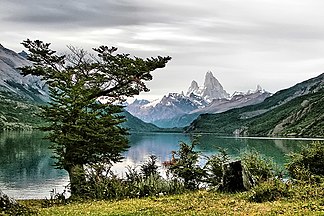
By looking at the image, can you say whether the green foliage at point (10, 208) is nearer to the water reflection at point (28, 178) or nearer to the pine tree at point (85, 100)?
the pine tree at point (85, 100)

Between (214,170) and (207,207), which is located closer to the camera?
(207,207)

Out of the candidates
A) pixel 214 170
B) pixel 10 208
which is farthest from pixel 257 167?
pixel 10 208

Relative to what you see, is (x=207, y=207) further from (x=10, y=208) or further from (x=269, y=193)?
(x=10, y=208)

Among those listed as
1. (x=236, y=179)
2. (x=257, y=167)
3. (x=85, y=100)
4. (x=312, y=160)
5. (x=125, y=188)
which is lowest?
(x=125, y=188)

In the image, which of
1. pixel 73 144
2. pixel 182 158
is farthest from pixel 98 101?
pixel 182 158

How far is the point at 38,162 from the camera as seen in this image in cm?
9881

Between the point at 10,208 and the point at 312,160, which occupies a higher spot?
the point at 312,160

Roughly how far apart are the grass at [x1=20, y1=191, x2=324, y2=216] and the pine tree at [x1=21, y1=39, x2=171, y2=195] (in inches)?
345

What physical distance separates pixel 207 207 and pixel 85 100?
15633 mm

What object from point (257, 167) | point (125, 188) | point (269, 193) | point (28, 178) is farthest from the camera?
point (28, 178)

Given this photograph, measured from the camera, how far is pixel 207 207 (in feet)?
60.1

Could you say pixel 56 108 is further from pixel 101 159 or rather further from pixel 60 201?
pixel 60 201

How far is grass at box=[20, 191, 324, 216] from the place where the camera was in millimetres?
16109

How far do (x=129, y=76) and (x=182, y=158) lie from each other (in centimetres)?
895
